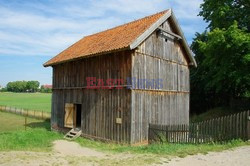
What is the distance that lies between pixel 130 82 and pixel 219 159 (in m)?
6.45

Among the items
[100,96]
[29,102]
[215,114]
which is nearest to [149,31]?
[100,96]

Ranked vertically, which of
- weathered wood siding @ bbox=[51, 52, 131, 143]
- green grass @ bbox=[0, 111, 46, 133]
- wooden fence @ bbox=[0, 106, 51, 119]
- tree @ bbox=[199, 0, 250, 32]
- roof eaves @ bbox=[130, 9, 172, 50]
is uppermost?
tree @ bbox=[199, 0, 250, 32]

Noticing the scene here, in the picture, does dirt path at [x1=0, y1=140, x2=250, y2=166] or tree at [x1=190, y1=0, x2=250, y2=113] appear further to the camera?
tree at [x1=190, y1=0, x2=250, y2=113]

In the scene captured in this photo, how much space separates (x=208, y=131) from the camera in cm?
1272

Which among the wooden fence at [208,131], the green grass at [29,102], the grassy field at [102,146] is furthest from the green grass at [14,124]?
the wooden fence at [208,131]

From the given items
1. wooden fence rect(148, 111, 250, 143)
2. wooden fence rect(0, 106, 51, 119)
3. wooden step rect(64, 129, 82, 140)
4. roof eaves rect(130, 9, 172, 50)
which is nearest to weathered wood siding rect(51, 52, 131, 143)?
wooden step rect(64, 129, 82, 140)

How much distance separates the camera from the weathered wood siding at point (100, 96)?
14.2 metres

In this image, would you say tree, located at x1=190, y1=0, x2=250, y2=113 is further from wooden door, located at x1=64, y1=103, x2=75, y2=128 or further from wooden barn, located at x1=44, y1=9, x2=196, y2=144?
wooden door, located at x1=64, y1=103, x2=75, y2=128

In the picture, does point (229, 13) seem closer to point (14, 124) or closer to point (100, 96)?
point (100, 96)

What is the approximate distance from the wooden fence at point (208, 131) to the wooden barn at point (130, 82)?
1.02 meters

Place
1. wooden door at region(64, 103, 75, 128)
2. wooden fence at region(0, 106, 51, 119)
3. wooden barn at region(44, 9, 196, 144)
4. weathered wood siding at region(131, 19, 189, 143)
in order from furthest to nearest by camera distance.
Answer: wooden fence at region(0, 106, 51, 119)
wooden door at region(64, 103, 75, 128)
weathered wood siding at region(131, 19, 189, 143)
wooden barn at region(44, 9, 196, 144)

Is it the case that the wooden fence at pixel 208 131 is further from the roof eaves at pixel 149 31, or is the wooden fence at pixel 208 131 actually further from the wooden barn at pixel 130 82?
the roof eaves at pixel 149 31

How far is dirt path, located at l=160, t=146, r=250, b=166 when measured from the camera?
28.5 ft

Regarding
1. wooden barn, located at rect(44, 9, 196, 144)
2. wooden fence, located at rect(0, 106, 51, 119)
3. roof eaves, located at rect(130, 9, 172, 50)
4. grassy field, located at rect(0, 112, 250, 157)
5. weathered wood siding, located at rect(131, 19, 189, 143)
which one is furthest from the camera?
wooden fence, located at rect(0, 106, 51, 119)
